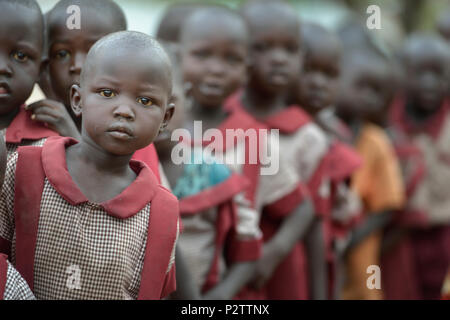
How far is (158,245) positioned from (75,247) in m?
0.20

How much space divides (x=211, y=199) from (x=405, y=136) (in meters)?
2.71

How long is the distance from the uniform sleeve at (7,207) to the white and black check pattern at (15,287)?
137mm

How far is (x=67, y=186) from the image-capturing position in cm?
173

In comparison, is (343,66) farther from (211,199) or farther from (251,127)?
(211,199)

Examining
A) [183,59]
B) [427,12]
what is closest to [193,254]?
[183,59]

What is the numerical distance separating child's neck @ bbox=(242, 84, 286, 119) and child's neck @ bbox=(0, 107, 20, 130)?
5.58 feet

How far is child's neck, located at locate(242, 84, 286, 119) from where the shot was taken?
11.7ft

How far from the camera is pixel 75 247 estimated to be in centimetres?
173

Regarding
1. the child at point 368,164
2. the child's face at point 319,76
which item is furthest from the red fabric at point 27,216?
the child at point 368,164

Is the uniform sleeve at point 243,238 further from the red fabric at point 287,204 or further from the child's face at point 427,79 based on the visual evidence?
the child's face at point 427,79

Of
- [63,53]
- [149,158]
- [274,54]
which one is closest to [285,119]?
[274,54]

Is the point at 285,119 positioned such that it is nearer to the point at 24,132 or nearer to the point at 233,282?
the point at 233,282

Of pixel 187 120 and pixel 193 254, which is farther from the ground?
pixel 187 120
